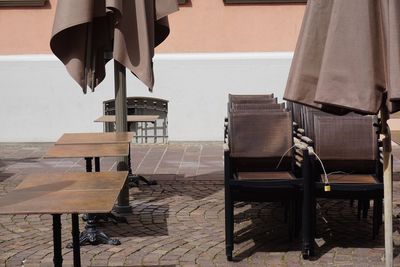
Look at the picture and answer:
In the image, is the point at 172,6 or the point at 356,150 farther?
the point at 172,6

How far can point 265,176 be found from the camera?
5.00 metres

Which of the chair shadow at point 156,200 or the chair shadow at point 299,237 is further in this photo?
the chair shadow at point 156,200

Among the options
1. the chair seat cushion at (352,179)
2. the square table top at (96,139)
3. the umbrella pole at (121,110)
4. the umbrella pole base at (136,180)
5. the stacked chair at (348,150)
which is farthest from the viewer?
the umbrella pole base at (136,180)

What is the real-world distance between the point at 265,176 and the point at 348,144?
0.74m

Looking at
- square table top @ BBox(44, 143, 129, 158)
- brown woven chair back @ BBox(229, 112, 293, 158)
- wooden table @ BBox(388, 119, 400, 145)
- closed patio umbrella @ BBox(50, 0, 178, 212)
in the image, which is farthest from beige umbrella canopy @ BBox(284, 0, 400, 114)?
wooden table @ BBox(388, 119, 400, 145)

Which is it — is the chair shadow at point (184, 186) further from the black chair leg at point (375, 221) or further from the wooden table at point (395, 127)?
the wooden table at point (395, 127)

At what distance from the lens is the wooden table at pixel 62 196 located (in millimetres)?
3148

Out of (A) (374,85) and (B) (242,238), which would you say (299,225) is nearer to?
(B) (242,238)

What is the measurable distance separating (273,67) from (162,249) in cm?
635

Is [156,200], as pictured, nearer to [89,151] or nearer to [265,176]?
[89,151]

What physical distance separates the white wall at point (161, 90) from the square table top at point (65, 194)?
671cm

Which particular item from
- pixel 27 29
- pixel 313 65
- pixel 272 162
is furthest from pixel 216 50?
pixel 313 65

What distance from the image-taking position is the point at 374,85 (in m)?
3.12

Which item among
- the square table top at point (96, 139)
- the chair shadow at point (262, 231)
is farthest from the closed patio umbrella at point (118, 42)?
the chair shadow at point (262, 231)
